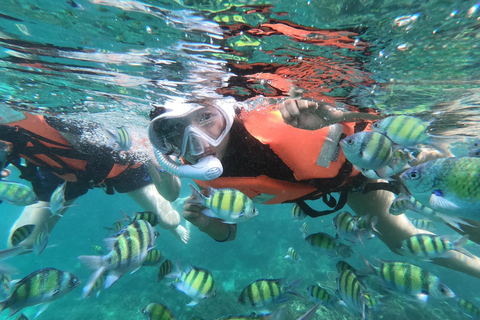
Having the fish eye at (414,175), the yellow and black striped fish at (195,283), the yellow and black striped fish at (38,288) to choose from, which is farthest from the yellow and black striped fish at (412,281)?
the yellow and black striped fish at (38,288)

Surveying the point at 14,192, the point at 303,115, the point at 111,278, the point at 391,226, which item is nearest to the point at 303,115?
the point at 303,115

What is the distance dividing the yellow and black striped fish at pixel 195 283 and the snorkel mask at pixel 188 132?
2.10 meters

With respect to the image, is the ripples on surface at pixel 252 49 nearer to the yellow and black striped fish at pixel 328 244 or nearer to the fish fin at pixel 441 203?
the fish fin at pixel 441 203

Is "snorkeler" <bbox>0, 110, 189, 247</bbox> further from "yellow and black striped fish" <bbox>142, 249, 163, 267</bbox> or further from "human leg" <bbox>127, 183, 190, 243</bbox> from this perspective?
"yellow and black striped fish" <bbox>142, 249, 163, 267</bbox>

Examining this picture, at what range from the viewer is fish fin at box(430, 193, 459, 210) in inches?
73.2

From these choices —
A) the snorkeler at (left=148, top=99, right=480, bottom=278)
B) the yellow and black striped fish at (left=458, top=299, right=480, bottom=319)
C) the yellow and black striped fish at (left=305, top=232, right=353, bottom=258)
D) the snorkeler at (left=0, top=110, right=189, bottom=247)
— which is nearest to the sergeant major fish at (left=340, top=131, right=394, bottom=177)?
the snorkeler at (left=148, top=99, right=480, bottom=278)

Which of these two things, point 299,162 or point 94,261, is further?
point 299,162

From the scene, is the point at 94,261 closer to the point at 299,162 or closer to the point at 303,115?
the point at 299,162

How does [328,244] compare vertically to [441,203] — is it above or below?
below

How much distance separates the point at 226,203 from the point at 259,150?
1.33 meters

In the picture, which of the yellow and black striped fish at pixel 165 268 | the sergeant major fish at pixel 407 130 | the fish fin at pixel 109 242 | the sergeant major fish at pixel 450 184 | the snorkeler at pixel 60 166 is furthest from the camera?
the snorkeler at pixel 60 166

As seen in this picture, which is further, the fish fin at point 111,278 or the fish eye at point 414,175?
the fish fin at point 111,278

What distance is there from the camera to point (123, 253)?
10.6 feet

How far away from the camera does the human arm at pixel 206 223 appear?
431 centimetres
